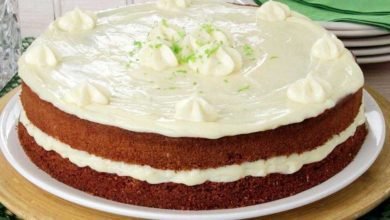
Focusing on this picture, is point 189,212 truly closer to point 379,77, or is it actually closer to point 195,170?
point 195,170

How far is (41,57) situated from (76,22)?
0.93 ft

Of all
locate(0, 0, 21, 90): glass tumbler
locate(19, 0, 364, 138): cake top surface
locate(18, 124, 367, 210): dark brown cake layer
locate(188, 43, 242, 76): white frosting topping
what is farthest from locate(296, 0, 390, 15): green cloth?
locate(0, 0, 21, 90): glass tumbler

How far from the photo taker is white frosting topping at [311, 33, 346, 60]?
2195 mm

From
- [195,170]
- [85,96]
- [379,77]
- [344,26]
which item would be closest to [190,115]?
[195,170]

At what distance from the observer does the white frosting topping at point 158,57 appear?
6.86 ft

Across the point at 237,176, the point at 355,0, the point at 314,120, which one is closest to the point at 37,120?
the point at 237,176

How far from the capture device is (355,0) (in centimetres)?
283

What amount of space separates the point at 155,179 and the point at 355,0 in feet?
4.22

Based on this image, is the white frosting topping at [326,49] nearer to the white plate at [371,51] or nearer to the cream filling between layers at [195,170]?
the cream filling between layers at [195,170]

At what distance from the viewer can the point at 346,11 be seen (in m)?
2.75

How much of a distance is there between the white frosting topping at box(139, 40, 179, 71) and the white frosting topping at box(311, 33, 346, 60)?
1.29 ft

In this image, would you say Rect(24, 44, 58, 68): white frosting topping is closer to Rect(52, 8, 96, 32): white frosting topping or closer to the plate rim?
Rect(52, 8, 96, 32): white frosting topping

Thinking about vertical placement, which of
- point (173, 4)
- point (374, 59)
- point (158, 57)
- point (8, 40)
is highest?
point (158, 57)

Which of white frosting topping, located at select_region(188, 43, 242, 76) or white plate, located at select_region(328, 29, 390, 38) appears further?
white plate, located at select_region(328, 29, 390, 38)
